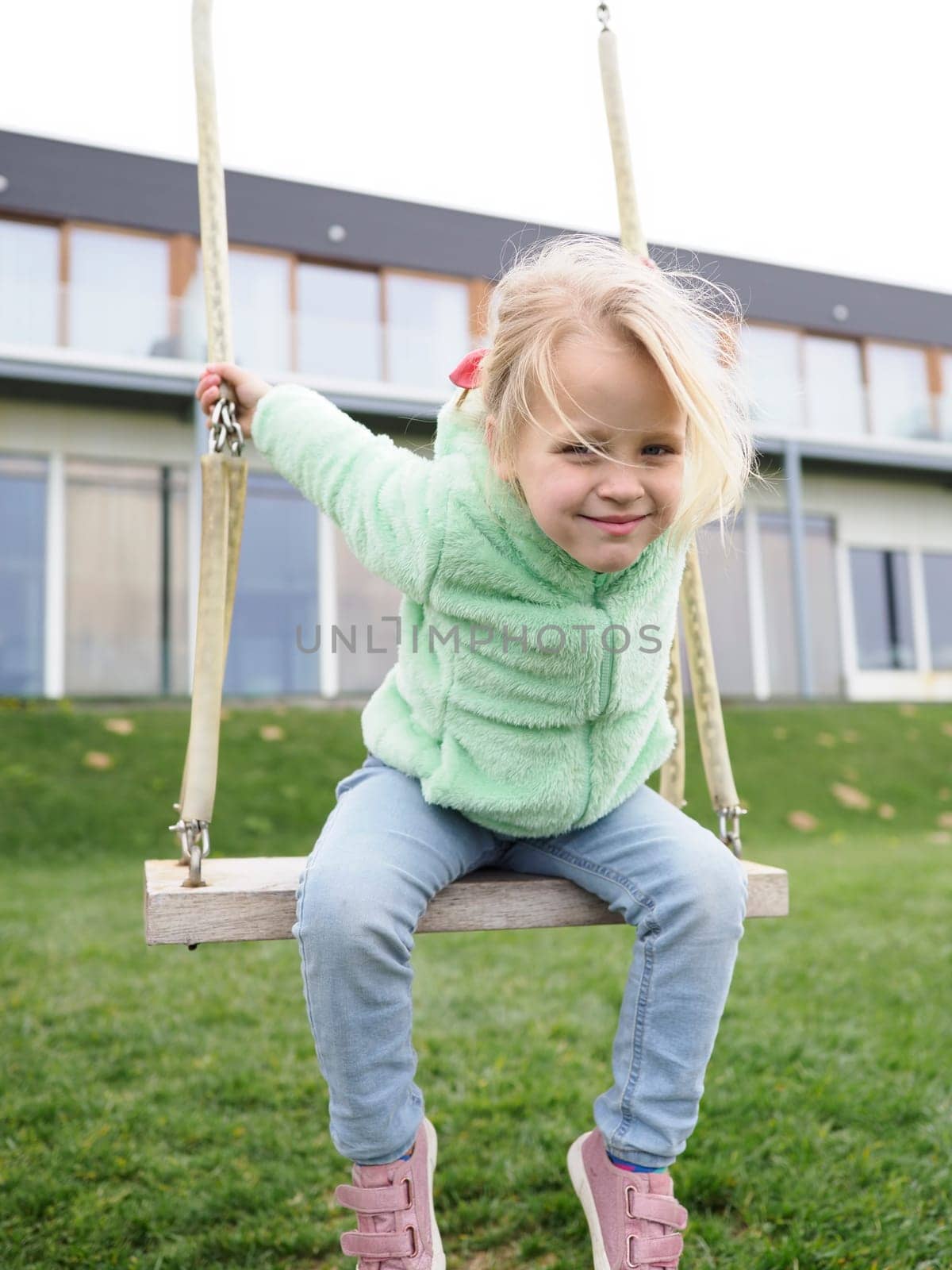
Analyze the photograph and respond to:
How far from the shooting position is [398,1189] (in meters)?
1.56

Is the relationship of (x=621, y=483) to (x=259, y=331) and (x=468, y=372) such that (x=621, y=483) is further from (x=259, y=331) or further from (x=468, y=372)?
(x=259, y=331)

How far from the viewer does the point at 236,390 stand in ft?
6.49

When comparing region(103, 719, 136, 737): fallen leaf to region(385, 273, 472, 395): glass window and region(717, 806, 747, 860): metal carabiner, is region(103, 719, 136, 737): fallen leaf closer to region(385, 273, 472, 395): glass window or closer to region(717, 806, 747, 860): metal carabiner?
region(385, 273, 472, 395): glass window

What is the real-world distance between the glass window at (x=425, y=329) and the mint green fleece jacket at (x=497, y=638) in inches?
401

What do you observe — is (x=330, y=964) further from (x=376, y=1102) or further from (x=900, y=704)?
(x=900, y=704)

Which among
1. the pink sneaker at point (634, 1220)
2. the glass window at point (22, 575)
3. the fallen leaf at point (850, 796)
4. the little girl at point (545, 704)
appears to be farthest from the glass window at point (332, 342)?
the pink sneaker at point (634, 1220)

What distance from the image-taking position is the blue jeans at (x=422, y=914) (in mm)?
1517

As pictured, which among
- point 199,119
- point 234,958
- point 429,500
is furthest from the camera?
point 234,958

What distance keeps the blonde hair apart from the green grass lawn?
4.17 feet

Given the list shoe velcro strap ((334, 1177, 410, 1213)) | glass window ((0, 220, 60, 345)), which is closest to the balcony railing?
glass window ((0, 220, 60, 345))

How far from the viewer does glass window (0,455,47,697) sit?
1134 centimetres

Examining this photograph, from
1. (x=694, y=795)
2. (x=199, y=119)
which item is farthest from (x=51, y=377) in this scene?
(x=199, y=119)

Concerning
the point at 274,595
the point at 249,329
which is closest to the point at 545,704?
the point at 274,595

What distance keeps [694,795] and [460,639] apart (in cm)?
672
